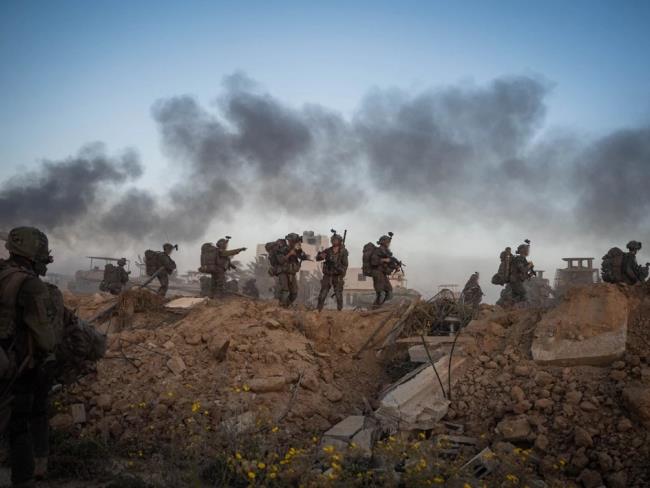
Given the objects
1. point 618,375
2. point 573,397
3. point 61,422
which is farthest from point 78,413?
point 618,375

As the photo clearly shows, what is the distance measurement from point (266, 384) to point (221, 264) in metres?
8.64

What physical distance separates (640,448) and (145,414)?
4901 millimetres

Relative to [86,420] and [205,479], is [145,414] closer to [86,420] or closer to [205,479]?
[86,420]

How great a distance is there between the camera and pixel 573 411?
4902 mm

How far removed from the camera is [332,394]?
636 cm

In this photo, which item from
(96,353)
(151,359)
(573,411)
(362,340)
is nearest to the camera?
(96,353)

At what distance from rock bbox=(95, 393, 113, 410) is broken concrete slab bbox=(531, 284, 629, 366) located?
5.05 m

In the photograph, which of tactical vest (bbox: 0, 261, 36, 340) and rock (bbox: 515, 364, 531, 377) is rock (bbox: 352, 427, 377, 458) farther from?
tactical vest (bbox: 0, 261, 36, 340)

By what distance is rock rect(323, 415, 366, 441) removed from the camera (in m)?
5.09

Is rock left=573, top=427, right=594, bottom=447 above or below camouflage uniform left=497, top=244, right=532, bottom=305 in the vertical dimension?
below

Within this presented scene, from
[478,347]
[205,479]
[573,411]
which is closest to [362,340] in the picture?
[478,347]

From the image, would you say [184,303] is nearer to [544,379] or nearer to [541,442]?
[544,379]

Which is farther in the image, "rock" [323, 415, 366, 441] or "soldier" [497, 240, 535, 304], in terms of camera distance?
"soldier" [497, 240, 535, 304]

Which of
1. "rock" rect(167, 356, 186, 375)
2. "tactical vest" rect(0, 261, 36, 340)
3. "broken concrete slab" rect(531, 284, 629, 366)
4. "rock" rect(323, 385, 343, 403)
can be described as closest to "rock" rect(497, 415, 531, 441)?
"broken concrete slab" rect(531, 284, 629, 366)
